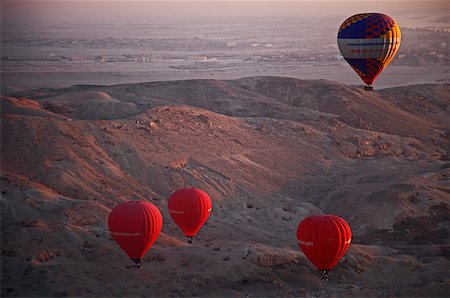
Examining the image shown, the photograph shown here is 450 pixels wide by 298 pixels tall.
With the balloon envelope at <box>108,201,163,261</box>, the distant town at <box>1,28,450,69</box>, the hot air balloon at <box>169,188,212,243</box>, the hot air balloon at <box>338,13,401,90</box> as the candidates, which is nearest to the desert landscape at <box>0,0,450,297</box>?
the hot air balloon at <box>169,188,212,243</box>

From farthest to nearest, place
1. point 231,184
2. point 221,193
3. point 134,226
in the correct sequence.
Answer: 1. point 231,184
2. point 221,193
3. point 134,226

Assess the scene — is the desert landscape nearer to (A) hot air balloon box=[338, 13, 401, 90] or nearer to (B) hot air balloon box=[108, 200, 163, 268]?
(B) hot air balloon box=[108, 200, 163, 268]

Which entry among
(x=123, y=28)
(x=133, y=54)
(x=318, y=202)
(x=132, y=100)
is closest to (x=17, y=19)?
(x=123, y=28)

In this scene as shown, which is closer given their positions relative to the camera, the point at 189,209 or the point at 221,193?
the point at 189,209

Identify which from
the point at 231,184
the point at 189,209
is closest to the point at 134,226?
the point at 189,209

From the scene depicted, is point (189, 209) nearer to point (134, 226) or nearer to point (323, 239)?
point (134, 226)

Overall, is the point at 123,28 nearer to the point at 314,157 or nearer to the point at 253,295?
the point at 314,157

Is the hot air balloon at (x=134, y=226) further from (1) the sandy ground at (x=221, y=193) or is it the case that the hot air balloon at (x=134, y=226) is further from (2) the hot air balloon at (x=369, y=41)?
(2) the hot air balloon at (x=369, y=41)
